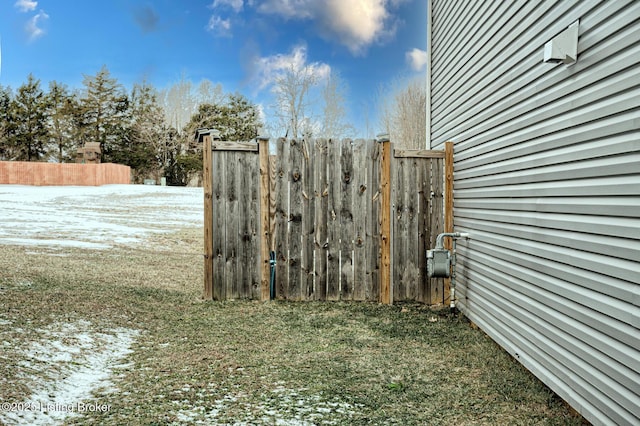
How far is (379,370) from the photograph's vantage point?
3135 millimetres

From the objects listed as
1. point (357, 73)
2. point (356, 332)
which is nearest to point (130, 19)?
point (357, 73)

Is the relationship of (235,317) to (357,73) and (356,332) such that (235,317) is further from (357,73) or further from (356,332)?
(357,73)

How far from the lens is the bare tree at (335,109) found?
74.4 feet

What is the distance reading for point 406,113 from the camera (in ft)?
69.7

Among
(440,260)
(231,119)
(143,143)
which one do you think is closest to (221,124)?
(231,119)

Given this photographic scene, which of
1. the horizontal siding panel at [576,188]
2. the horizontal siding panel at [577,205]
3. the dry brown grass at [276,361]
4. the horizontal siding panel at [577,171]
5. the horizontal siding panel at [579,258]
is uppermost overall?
the horizontal siding panel at [577,171]

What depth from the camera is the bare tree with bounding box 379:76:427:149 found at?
20.7m

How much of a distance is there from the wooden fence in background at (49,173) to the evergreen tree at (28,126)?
20.8 ft

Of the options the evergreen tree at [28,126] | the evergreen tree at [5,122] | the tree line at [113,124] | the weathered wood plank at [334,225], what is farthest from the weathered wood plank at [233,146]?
the evergreen tree at [5,122]

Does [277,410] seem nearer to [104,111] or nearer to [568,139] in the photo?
[568,139]

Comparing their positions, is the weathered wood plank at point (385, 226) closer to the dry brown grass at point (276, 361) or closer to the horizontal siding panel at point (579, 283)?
the dry brown grass at point (276, 361)

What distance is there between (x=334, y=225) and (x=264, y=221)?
2.50ft

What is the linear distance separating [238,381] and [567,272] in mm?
2044

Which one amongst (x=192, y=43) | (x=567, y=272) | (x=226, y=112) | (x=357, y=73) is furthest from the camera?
(x=192, y=43)
